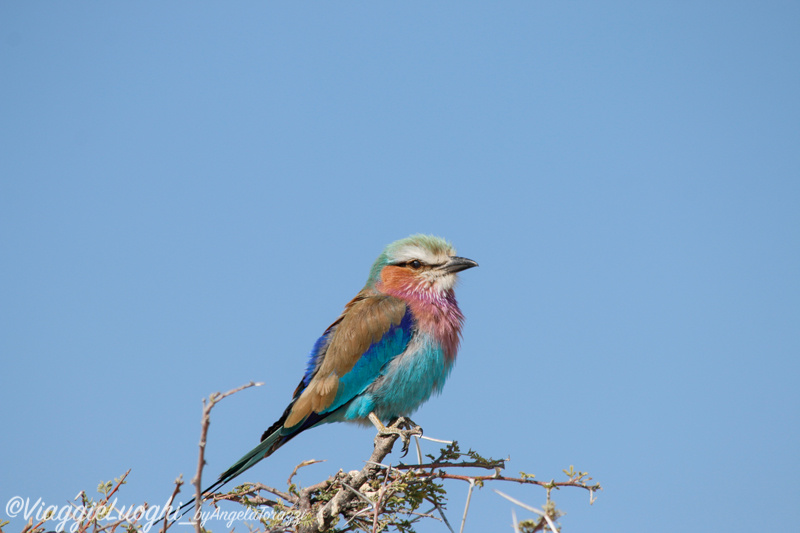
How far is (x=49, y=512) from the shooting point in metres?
3.73

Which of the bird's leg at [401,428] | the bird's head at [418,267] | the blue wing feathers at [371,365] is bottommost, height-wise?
the bird's leg at [401,428]

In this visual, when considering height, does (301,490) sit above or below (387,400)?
below

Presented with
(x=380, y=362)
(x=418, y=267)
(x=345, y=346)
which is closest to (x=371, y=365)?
(x=380, y=362)

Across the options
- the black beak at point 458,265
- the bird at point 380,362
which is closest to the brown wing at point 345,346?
the bird at point 380,362

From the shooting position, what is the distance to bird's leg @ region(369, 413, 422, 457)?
182 inches

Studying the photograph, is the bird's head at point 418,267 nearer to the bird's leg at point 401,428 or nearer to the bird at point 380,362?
the bird at point 380,362

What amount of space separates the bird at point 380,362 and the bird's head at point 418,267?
0.04 feet

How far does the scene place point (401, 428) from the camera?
5109 millimetres

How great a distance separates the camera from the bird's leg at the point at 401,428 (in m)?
4.62

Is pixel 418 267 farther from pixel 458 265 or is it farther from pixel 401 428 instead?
pixel 401 428

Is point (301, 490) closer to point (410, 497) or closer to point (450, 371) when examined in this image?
point (410, 497)

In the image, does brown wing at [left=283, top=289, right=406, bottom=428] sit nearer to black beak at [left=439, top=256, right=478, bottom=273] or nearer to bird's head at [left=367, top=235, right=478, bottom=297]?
bird's head at [left=367, top=235, right=478, bottom=297]

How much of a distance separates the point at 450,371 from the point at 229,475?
5.84ft

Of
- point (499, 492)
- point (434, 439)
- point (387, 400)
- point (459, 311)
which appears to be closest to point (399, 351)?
point (387, 400)
